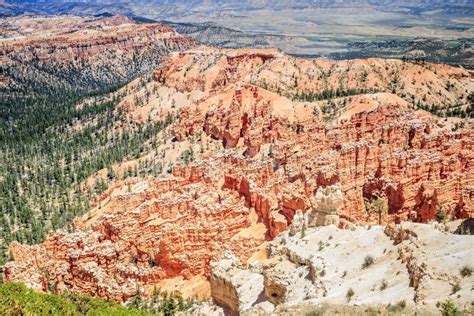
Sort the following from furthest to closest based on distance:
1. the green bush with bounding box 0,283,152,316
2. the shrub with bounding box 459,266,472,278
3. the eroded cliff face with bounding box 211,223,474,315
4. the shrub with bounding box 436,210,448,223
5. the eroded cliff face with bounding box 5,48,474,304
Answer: the shrub with bounding box 436,210,448,223, the eroded cliff face with bounding box 5,48,474,304, the green bush with bounding box 0,283,152,316, the eroded cliff face with bounding box 211,223,474,315, the shrub with bounding box 459,266,472,278

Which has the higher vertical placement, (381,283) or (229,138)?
(381,283)

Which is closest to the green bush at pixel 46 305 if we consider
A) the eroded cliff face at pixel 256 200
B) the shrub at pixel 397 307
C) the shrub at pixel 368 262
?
the eroded cliff face at pixel 256 200

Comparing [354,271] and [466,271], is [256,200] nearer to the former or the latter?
[354,271]

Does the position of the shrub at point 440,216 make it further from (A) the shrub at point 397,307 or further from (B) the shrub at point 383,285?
(A) the shrub at point 397,307

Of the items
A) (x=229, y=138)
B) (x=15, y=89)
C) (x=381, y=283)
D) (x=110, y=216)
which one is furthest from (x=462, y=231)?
(x=15, y=89)

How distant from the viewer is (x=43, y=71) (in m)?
197

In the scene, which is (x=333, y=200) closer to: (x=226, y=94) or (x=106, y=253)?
(x=106, y=253)

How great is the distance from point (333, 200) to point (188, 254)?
40.3ft

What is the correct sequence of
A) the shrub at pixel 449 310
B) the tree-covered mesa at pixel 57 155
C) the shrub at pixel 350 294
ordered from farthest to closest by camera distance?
the tree-covered mesa at pixel 57 155, the shrub at pixel 350 294, the shrub at pixel 449 310

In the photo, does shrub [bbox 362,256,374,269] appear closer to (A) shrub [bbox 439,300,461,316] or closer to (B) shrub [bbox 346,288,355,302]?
(B) shrub [bbox 346,288,355,302]

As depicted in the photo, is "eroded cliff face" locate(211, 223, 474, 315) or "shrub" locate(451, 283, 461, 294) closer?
"shrub" locate(451, 283, 461, 294)

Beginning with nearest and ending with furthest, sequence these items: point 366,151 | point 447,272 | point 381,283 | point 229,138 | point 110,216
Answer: point 447,272
point 381,283
point 110,216
point 366,151
point 229,138

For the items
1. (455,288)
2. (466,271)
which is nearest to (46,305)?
(455,288)

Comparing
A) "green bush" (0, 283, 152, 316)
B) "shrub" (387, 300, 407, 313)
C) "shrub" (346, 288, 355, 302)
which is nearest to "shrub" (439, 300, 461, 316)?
"shrub" (387, 300, 407, 313)
